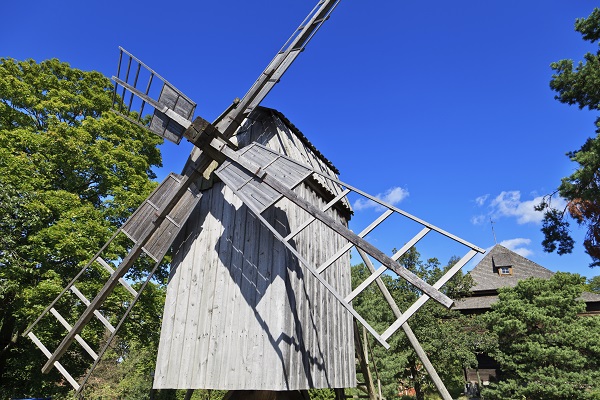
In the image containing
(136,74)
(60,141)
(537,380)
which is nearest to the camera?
(136,74)

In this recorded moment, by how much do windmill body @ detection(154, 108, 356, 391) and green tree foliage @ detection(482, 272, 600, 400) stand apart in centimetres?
961

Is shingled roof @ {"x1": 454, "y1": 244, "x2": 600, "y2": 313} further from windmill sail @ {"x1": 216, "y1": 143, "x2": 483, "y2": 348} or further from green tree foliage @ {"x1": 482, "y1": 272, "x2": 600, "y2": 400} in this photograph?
windmill sail @ {"x1": 216, "y1": 143, "x2": 483, "y2": 348}

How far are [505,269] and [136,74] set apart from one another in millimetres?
23790

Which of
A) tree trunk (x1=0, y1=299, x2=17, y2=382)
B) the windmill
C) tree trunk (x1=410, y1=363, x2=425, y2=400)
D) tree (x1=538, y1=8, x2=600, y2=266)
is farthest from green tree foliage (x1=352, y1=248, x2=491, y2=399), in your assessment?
tree trunk (x1=0, y1=299, x2=17, y2=382)

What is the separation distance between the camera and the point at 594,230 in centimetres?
1555

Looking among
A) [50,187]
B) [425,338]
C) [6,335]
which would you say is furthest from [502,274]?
[6,335]

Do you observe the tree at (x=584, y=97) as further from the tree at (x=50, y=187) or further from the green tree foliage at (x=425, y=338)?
the tree at (x=50, y=187)

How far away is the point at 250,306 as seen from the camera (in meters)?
5.38

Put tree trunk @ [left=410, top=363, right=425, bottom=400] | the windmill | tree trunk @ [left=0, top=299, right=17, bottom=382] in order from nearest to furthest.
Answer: the windmill → tree trunk @ [left=0, top=299, right=17, bottom=382] → tree trunk @ [left=410, top=363, right=425, bottom=400]

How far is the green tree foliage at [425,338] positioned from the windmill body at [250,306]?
9.49 meters

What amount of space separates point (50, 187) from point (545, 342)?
60.2 feet

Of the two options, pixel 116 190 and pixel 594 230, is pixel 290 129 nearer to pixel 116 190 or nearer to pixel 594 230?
pixel 116 190

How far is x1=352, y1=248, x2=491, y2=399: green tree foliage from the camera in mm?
14906

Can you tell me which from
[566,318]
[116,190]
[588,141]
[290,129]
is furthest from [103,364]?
[588,141]
